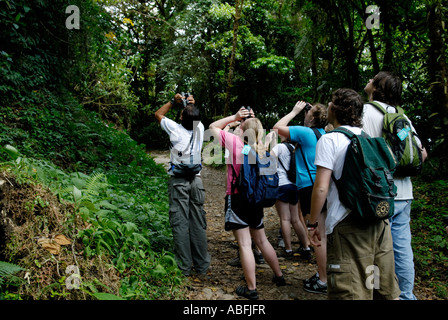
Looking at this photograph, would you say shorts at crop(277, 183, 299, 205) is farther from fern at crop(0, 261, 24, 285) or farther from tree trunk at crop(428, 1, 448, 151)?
fern at crop(0, 261, 24, 285)

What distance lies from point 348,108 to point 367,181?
66cm

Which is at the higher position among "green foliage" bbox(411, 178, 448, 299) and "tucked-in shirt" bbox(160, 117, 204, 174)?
"tucked-in shirt" bbox(160, 117, 204, 174)

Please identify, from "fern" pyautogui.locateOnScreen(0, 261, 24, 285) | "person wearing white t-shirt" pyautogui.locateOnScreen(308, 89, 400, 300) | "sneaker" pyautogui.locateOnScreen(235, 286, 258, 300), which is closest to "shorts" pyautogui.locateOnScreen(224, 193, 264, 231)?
"sneaker" pyautogui.locateOnScreen(235, 286, 258, 300)

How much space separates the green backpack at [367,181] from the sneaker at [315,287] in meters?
1.72

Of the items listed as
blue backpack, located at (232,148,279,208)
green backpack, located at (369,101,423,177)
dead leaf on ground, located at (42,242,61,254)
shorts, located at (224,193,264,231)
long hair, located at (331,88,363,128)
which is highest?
long hair, located at (331,88,363,128)

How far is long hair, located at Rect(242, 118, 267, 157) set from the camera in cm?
349

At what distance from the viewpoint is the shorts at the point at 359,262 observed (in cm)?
228

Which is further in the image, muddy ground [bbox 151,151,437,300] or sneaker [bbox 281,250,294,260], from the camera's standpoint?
sneaker [bbox 281,250,294,260]

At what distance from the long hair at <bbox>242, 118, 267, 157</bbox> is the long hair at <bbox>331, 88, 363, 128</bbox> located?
107cm

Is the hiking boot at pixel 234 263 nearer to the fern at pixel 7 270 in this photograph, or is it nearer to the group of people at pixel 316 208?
the group of people at pixel 316 208

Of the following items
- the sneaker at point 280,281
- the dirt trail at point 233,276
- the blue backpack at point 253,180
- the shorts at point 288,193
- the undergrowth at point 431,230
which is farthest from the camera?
the shorts at point 288,193

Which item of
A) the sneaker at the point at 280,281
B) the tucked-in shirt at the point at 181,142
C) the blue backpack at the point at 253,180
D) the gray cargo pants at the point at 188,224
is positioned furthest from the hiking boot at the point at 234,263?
the tucked-in shirt at the point at 181,142

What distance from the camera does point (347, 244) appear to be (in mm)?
2330

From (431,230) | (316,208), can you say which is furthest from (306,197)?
(431,230)
